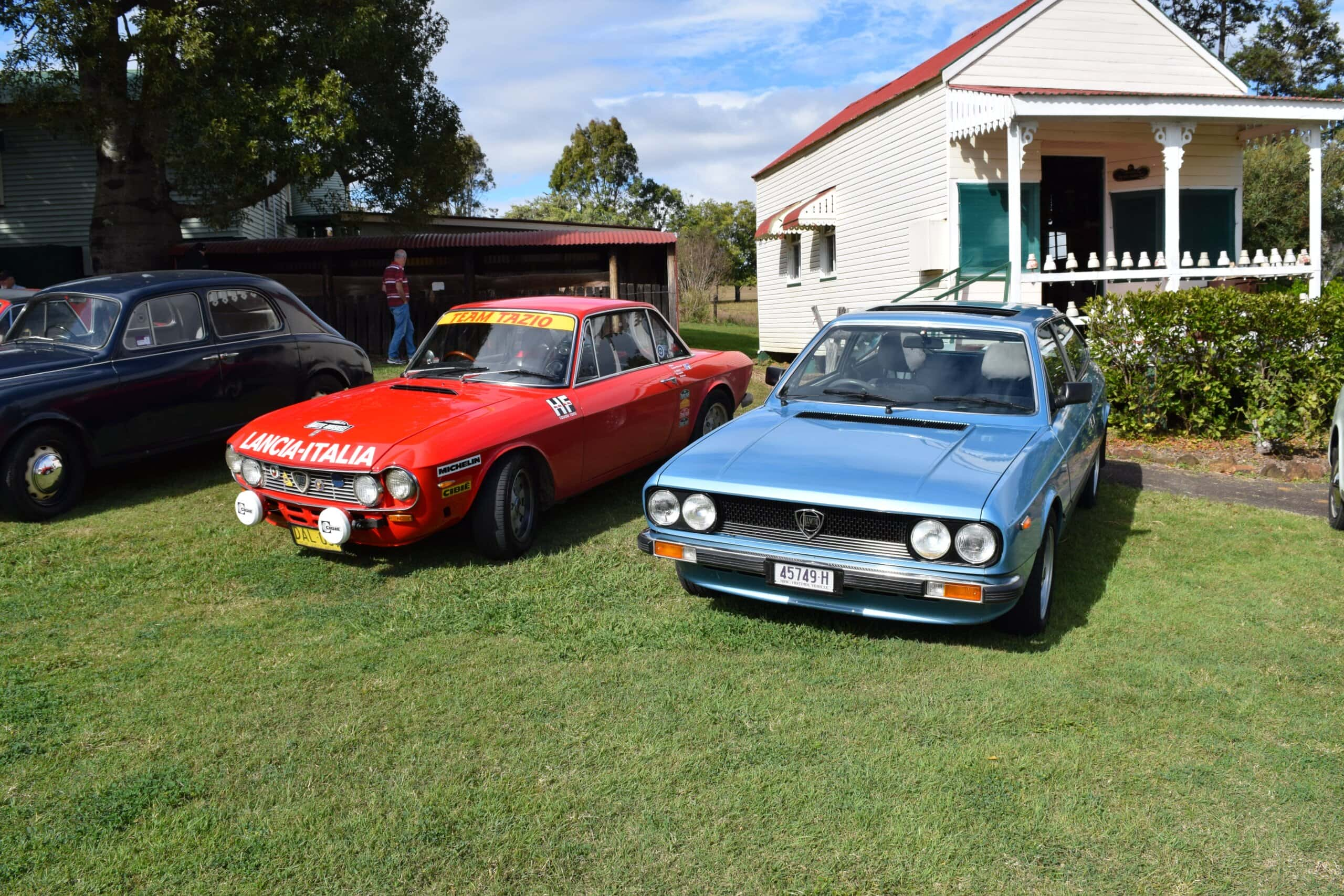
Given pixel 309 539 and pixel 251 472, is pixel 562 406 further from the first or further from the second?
pixel 251 472

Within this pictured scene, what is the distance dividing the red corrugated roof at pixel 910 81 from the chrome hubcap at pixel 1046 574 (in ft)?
32.5

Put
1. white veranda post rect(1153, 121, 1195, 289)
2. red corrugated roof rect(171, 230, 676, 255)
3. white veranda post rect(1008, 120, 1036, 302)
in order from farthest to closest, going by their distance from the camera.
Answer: red corrugated roof rect(171, 230, 676, 255) → white veranda post rect(1153, 121, 1195, 289) → white veranda post rect(1008, 120, 1036, 302)

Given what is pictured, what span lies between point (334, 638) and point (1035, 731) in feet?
10.6

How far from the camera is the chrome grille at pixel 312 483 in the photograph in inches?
222

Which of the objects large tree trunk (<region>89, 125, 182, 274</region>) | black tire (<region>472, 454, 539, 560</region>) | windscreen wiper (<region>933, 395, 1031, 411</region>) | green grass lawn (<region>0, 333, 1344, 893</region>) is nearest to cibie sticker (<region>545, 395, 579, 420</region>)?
black tire (<region>472, 454, 539, 560</region>)

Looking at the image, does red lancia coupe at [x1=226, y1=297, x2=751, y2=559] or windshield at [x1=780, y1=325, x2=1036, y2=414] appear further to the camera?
windshield at [x1=780, y1=325, x2=1036, y2=414]

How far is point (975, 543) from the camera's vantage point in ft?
14.1

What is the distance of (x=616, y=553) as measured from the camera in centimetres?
621

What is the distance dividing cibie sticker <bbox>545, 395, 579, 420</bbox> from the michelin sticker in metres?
1.28

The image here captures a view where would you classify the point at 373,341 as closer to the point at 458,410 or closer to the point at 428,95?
the point at 428,95

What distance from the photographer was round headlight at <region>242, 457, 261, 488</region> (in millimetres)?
6027

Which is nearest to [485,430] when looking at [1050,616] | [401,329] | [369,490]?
[369,490]

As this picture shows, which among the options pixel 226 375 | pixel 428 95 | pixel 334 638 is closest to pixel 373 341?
pixel 428 95

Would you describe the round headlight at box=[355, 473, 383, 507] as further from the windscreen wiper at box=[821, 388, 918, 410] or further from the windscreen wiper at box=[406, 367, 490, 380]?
the windscreen wiper at box=[821, 388, 918, 410]
